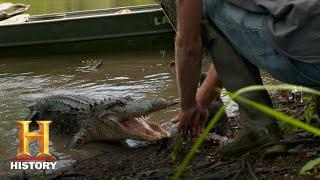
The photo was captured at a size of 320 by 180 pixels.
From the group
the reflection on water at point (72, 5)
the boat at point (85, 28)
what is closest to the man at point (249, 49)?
the boat at point (85, 28)

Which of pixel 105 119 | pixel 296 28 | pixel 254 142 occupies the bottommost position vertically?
pixel 105 119

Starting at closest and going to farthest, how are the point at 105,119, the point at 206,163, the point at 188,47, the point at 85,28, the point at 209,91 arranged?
the point at 188,47
the point at 206,163
the point at 209,91
the point at 105,119
the point at 85,28

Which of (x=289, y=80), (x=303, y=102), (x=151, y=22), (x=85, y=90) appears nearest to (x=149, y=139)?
(x=303, y=102)

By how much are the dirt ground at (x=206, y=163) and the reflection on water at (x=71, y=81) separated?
0.56m

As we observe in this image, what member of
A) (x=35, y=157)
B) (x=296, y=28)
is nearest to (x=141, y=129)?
(x=35, y=157)

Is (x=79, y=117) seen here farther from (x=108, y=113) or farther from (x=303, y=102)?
(x=303, y=102)

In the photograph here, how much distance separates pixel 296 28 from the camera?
1904 mm

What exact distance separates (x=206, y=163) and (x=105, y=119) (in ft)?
5.09

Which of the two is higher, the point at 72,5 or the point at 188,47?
the point at 188,47

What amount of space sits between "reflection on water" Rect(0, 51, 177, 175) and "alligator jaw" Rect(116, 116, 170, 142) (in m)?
0.27

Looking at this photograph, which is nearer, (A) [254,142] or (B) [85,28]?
(A) [254,142]

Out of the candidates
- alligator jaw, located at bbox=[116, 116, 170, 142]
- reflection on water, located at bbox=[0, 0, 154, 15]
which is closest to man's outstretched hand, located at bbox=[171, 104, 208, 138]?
alligator jaw, located at bbox=[116, 116, 170, 142]

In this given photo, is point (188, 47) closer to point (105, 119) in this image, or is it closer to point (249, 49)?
point (249, 49)

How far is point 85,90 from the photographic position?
6.18 metres
